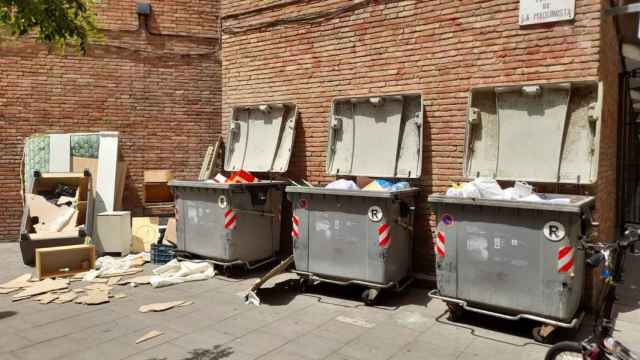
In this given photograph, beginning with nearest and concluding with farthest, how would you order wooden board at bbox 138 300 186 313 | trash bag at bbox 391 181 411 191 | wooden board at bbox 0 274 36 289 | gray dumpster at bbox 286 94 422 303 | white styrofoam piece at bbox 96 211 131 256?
wooden board at bbox 138 300 186 313
gray dumpster at bbox 286 94 422 303
trash bag at bbox 391 181 411 191
wooden board at bbox 0 274 36 289
white styrofoam piece at bbox 96 211 131 256

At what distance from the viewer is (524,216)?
13.9 ft

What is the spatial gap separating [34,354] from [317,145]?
4.37 m

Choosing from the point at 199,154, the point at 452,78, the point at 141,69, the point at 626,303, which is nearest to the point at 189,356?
the point at 452,78

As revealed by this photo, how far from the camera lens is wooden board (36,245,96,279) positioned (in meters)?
6.39

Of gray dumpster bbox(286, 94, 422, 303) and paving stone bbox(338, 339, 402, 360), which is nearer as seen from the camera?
paving stone bbox(338, 339, 402, 360)

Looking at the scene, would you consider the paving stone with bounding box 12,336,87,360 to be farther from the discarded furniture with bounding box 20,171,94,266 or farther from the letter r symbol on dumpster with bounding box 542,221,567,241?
the letter r symbol on dumpster with bounding box 542,221,567,241

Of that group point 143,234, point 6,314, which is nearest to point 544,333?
point 6,314

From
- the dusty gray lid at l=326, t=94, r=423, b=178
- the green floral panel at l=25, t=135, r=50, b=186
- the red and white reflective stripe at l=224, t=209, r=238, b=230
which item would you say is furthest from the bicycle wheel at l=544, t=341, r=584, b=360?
the green floral panel at l=25, t=135, r=50, b=186

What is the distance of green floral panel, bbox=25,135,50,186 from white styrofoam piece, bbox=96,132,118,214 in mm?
954

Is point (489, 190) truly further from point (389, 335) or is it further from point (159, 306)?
point (159, 306)

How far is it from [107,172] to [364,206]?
→ 226 inches

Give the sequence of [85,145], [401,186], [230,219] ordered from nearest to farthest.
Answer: [401,186]
[230,219]
[85,145]

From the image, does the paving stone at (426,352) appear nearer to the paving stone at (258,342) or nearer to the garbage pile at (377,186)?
the paving stone at (258,342)

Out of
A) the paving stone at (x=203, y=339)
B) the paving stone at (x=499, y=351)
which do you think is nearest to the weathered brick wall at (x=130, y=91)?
the paving stone at (x=203, y=339)
